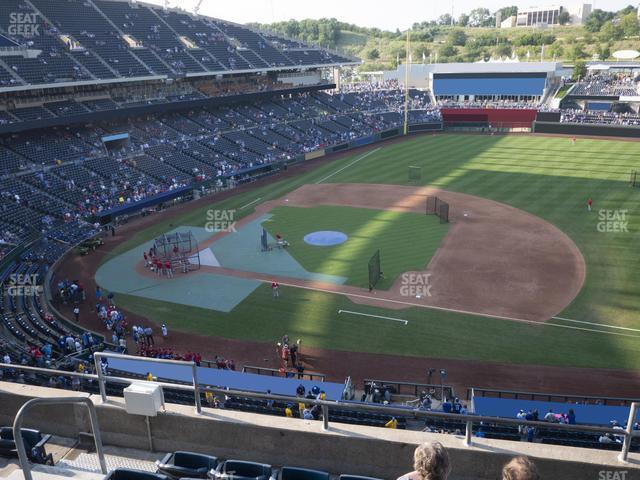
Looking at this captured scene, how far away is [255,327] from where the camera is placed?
83.6ft

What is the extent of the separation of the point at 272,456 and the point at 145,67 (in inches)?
2315

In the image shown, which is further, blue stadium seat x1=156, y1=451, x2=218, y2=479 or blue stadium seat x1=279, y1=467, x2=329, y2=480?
blue stadium seat x1=156, y1=451, x2=218, y2=479

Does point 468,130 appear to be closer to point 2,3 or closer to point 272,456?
point 2,3

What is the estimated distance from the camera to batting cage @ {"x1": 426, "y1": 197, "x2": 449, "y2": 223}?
3803 cm

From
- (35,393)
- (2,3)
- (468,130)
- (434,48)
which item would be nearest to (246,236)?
(35,393)

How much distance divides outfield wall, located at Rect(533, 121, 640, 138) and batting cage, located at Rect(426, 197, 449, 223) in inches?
1481

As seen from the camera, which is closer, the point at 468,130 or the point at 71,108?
the point at 71,108

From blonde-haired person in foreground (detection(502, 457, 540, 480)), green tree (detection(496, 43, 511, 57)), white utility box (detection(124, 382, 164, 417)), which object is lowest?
white utility box (detection(124, 382, 164, 417))

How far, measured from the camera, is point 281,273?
31.5 metres

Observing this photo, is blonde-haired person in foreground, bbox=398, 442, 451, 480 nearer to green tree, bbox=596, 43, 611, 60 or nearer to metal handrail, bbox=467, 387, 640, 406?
metal handrail, bbox=467, 387, 640, 406

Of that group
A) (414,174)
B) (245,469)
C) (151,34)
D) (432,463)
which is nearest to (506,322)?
(245,469)

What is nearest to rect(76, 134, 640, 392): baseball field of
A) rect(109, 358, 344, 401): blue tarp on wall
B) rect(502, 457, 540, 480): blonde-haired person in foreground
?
rect(109, 358, 344, 401): blue tarp on wall

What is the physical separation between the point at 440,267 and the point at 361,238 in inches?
288

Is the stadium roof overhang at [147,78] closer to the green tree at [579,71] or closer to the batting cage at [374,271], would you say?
the batting cage at [374,271]
